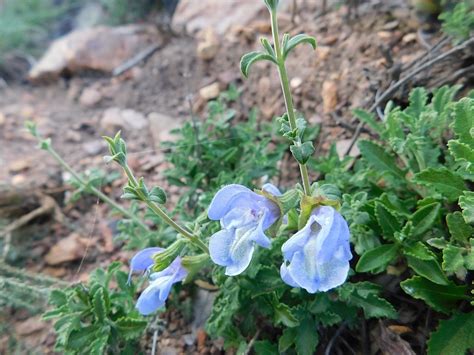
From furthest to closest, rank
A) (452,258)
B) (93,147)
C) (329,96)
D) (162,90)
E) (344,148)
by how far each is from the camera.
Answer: (162,90) < (93,147) < (329,96) < (344,148) < (452,258)

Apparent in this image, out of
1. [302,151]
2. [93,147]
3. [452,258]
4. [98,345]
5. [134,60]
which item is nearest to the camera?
[302,151]

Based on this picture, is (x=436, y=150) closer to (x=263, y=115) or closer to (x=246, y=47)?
(x=263, y=115)

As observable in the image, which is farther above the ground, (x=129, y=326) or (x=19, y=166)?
(x=19, y=166)

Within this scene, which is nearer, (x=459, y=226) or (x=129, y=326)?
(x=459, y=226)

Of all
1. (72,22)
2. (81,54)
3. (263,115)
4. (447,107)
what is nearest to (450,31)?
(447,107)

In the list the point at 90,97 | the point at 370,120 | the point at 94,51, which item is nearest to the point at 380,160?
the point at 370,120

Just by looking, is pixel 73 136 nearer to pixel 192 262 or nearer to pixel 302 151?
pixel 192 262

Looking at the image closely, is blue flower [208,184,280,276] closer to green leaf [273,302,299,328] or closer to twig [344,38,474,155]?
green leaf [273,302,299,328]
